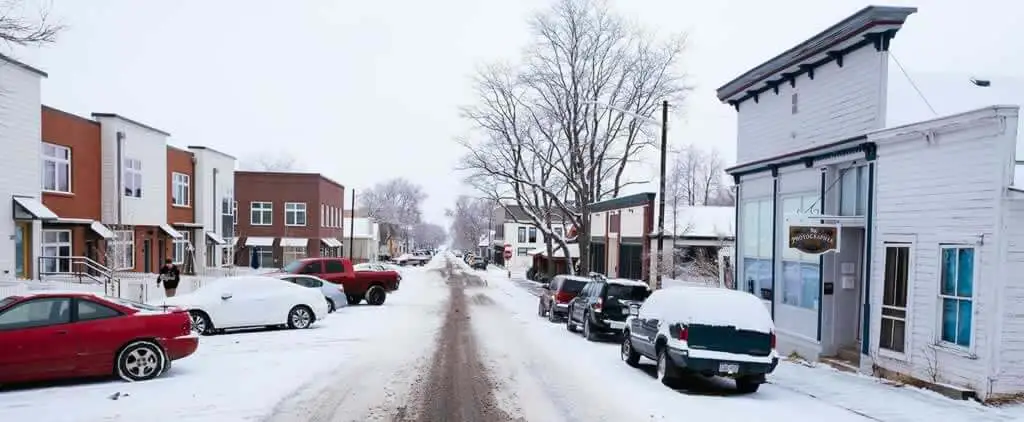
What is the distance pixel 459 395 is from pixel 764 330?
4.70 meters

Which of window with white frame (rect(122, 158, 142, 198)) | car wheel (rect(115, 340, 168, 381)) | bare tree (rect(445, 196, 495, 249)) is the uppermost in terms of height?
window with white frame (rect(122, 158, 142, 198))

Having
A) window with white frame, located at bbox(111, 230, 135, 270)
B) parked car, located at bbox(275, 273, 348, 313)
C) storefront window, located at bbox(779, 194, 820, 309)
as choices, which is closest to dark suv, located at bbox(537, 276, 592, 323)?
storefront window, located at bbox(779, 194, 820, 309)

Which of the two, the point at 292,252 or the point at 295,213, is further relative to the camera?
the point at 292,252

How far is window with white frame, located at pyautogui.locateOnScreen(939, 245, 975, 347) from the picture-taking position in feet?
33.6

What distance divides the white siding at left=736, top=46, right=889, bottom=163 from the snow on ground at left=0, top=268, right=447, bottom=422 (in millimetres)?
9336

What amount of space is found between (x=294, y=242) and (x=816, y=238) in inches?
1945

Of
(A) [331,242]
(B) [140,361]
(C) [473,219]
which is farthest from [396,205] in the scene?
(B) [140,361]

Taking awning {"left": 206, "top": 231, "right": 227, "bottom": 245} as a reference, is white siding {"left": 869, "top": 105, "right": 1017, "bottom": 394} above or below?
above

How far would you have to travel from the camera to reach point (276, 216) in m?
57.2

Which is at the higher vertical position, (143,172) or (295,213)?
(143,172)

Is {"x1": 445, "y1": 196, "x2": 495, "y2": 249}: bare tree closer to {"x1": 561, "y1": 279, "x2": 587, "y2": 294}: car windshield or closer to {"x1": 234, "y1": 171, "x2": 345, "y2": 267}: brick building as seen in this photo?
{"x1": 234, "y1": 171, "x2": 345, "y2": 267}: brick building

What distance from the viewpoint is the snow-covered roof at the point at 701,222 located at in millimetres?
36812

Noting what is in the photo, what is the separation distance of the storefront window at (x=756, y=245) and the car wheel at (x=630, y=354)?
491cm

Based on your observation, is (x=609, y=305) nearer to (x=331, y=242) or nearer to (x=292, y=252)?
(x=292, y=252)
